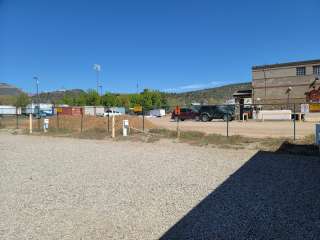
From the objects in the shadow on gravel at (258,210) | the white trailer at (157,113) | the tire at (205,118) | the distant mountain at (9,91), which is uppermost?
the distant mountain at (9,91)

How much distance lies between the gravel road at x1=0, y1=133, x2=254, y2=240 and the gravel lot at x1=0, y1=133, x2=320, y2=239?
16 mm

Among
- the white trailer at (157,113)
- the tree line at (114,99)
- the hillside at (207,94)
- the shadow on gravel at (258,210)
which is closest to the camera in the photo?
the shadow on gravel at (258,210)

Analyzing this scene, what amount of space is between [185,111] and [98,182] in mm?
38259

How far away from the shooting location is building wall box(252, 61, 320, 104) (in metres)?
55.6

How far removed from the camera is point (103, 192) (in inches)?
277

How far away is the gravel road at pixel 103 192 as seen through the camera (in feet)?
16.3

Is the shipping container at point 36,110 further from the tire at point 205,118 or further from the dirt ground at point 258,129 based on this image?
the tire at point 205,118

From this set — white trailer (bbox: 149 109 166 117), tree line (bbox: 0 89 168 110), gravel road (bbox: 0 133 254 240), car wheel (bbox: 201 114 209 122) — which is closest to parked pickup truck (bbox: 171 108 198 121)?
car wheel (bbox: 201 114 209 122)

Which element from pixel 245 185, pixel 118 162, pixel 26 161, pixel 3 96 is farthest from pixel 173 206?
pixel 3 96

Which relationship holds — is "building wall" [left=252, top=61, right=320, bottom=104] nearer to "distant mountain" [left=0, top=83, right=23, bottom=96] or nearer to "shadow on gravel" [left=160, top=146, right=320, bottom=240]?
"shadow on gravel" [left=160, top=146, right=320, bottom=240]

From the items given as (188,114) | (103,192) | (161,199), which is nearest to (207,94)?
(188,114)

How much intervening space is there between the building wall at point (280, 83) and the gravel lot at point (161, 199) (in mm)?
48843

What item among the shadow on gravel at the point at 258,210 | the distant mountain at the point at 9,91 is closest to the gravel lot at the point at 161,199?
the shadow on gravel at the point at 258,210

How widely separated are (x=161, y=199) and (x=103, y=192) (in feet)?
4.52
